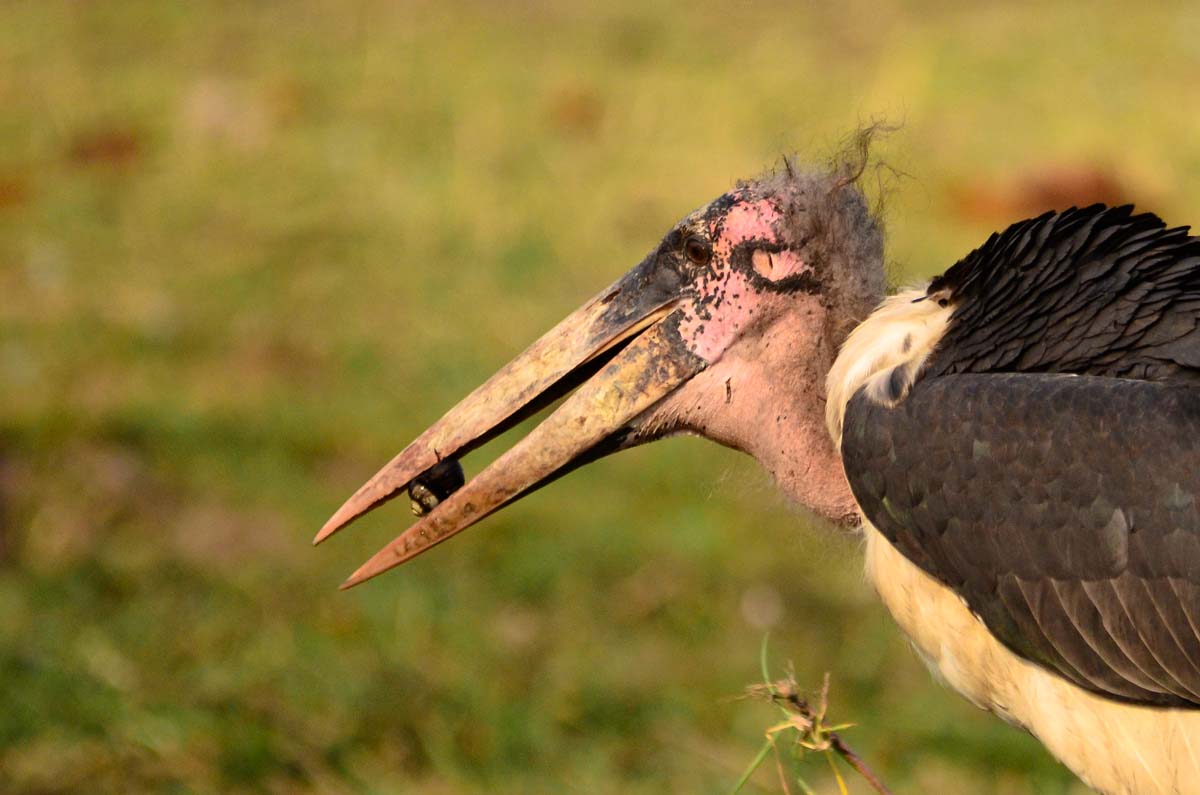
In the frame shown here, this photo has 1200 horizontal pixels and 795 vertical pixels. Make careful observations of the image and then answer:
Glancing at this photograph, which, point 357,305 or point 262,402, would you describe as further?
point 357,305

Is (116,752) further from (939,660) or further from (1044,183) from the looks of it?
(1044,183)

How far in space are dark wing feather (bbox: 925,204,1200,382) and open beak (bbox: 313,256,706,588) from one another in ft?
1.84

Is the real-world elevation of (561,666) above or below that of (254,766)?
above

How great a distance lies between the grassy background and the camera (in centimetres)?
435

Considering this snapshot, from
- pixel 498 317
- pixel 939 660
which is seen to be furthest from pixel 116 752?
pixel 498 317

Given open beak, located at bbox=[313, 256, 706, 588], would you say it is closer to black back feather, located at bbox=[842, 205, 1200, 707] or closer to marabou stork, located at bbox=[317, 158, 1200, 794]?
marabou stork, located at bbox=[317, 158, 1200, 794]

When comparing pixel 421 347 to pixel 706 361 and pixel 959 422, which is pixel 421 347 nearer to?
pixel 706 361

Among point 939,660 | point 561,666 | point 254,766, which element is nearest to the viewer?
point 939,660

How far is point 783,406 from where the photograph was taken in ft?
9.91

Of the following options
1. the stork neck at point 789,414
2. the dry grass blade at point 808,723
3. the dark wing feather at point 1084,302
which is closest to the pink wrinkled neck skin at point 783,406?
the stork neck at point 789,414

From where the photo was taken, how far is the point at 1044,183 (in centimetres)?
902

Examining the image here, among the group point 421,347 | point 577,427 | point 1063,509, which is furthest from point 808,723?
point 421,347

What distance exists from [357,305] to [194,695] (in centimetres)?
382

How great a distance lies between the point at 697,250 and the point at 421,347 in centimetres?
448
